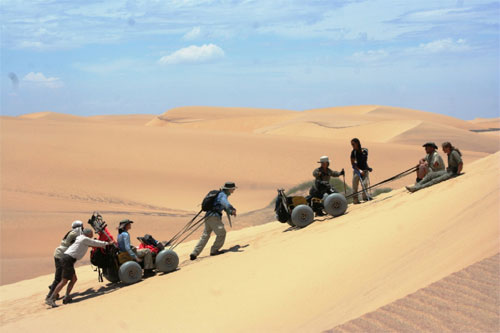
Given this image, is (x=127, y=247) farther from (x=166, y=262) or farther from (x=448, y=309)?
(x=448, y=309)

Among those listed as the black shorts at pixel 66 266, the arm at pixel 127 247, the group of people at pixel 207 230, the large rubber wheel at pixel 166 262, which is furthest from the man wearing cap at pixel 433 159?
the black shorts at pixel 66 266

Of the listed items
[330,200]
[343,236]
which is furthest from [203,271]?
[330,200]

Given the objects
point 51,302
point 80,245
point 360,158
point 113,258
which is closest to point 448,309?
point 113,258

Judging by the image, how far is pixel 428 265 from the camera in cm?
634

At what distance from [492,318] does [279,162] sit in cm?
3138

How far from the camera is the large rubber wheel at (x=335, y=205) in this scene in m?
10.7

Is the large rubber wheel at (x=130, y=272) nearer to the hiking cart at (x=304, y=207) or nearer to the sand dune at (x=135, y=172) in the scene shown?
the hiking cart at (x=304, y=207)

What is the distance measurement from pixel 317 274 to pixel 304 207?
327 cm

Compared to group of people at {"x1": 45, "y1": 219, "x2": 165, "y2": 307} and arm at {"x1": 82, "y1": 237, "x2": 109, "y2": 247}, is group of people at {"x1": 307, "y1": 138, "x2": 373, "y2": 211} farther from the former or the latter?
arm at {"x1": 82, "y1": 237, "x2": 109, "y2": 247}

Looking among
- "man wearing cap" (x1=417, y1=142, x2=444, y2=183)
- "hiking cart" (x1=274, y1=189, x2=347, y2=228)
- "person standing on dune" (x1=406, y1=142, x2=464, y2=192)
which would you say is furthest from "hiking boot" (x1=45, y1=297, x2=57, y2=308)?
"man wearing cap" (x1=417, y1=142, x2=444, y2=183)

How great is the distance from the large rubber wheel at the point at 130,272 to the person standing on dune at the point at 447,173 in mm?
5200

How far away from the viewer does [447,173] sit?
10820mm

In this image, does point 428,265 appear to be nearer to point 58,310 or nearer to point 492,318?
point 492,318

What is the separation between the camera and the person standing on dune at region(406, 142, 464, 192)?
422 inches
